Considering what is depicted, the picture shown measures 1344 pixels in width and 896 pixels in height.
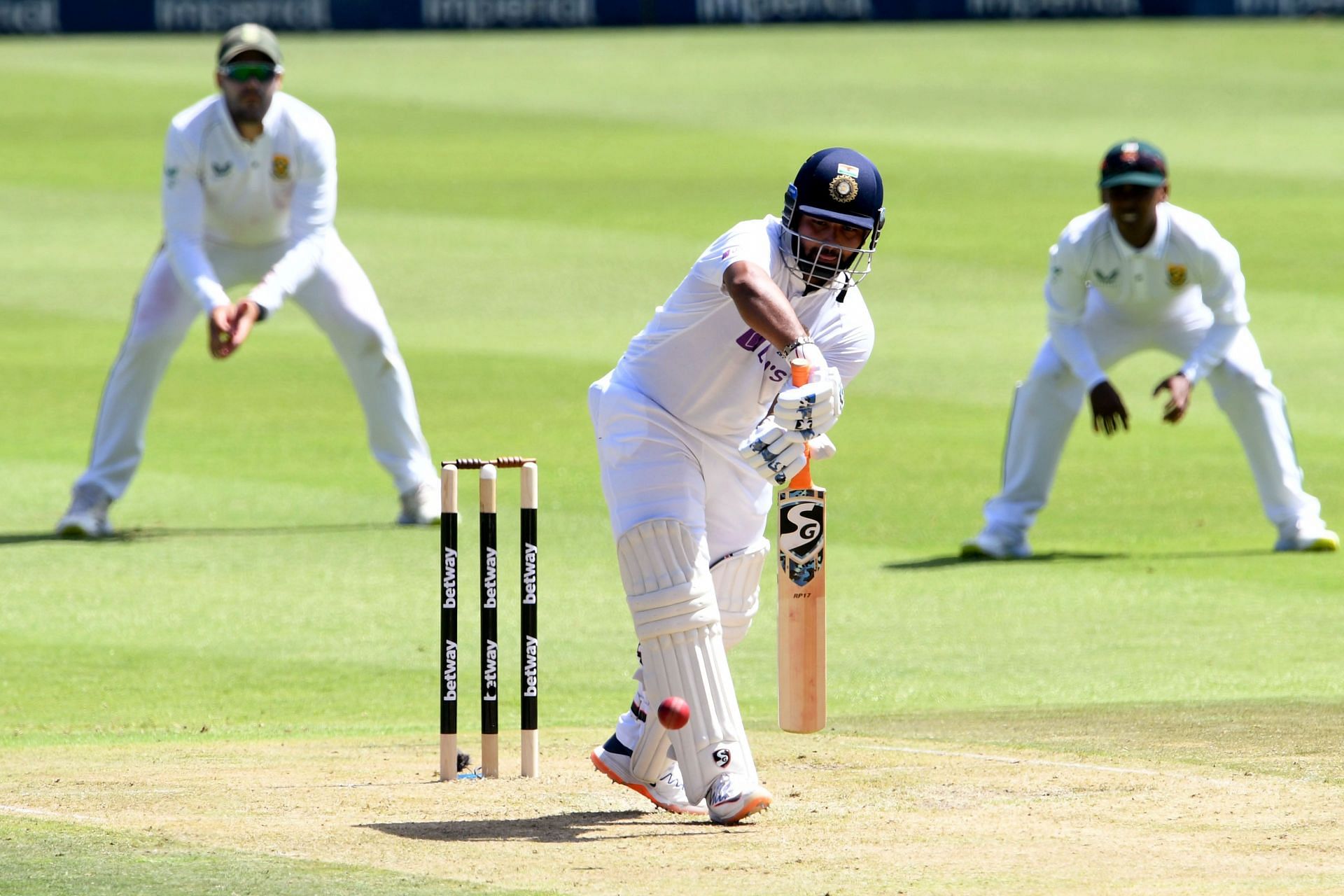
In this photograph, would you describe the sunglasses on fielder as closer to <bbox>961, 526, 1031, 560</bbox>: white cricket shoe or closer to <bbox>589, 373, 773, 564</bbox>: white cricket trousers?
<bbox>961, 526, 1031, 560</bbox>: white cricket shoe

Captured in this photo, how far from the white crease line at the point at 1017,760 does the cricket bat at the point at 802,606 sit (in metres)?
0.98

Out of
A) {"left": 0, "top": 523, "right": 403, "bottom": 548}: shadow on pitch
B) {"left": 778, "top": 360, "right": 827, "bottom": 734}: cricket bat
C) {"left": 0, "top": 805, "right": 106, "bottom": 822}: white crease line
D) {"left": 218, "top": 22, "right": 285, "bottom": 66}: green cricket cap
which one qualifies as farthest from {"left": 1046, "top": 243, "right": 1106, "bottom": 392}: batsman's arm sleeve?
{"left": 0, "top": 805, "right": 106, "bottom": 822}: white crease line

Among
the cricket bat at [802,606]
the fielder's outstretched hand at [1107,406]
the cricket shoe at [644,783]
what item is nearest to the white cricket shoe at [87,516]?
the fielder's outstretched hand at [1107,406]

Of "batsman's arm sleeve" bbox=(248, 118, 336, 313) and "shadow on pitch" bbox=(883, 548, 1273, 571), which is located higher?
"batsman's arm sleeve" bbox=(248, 118, 336, 313)

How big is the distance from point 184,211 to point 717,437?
5.62 metres

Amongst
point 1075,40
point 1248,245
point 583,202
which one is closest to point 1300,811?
point 1248,245

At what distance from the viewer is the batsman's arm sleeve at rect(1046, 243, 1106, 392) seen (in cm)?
1041

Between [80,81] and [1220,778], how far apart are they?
84.6 feet

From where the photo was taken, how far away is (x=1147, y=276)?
34.3 ft

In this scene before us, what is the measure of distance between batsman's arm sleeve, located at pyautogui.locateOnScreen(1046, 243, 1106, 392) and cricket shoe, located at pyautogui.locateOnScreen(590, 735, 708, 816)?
4.96 m

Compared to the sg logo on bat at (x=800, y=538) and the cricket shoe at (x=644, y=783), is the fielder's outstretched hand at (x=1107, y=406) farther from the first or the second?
the sg logo on bat at (x=800, y=538)

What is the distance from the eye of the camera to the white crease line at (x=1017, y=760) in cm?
618

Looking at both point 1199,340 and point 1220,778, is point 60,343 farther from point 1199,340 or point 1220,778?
point 1220,778

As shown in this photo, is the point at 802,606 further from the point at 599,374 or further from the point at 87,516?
the point at 599,374
